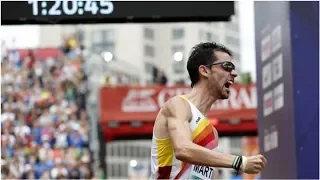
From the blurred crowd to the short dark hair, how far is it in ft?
46.1

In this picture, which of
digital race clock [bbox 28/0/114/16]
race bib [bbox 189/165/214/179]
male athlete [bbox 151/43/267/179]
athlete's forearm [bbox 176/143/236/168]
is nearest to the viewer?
athlete's forearm [bbox 176/143/236/168]

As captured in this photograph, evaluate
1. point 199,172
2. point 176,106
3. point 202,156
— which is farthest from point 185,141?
point 199,172

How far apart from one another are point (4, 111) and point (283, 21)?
22.6 meters

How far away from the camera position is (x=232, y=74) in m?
5.64

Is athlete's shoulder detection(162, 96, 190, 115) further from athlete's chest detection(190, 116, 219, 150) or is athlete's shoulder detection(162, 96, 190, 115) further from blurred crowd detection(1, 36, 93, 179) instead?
blurred crowd detection(1, 36, 93, 179)

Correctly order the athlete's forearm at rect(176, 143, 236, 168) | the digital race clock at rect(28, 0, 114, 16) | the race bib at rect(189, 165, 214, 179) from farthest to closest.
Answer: the digital race clock at rect(28, 0, 114, 16) < the race bib at rect(189, 165, 214, 179) < the athlete's forearm at rect(176, 143, 236, 168)

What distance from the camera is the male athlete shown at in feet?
17.9

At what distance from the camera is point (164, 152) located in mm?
5582

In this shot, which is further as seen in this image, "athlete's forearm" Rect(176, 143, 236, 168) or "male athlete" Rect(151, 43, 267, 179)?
"male athlete" Rect(151, 43, 267, 179)

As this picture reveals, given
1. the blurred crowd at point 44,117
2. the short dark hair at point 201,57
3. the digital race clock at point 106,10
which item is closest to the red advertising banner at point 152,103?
the blurred crowd at point 44,117

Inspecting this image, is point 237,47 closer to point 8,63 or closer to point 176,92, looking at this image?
point 8,63

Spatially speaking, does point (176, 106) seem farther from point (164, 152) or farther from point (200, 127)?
point (164, 152)

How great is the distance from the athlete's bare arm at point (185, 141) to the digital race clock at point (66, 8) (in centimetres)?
465

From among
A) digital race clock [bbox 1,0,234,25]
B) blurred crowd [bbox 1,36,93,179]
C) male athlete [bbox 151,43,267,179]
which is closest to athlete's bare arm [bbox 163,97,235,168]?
male athlete [bbox 151,43,267,179]
